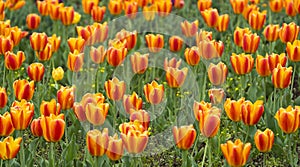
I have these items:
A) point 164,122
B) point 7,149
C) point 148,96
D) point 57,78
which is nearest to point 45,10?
point 57,78

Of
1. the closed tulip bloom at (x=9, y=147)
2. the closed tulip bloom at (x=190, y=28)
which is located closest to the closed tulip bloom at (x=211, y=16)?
the closed tulip bloom at (x=190, y=28)

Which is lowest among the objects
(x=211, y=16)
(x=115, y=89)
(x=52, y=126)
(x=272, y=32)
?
(x=52, y=126)

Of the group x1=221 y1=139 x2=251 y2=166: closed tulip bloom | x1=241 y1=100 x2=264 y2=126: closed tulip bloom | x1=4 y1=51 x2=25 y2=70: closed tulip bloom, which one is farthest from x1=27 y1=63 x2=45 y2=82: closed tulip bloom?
x1=221 y1=139 x2=251 y2=166: closed tulip bloom

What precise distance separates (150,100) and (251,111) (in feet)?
2.21

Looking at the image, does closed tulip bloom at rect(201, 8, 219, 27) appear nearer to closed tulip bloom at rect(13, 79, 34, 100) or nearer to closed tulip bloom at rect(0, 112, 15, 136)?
closed tulip bloom at rect(13, 79, 34, 100)

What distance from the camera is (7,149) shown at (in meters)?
3.81

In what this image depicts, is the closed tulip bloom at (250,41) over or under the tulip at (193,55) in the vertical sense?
over

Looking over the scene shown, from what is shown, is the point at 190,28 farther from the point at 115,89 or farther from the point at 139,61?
the point at 115,89

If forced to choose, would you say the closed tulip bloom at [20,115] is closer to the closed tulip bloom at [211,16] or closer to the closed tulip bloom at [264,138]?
the closed tulip bloom at [264,138]

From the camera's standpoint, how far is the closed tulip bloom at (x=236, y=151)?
12.0 feet

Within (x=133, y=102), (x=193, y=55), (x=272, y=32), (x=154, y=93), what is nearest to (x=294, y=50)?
(x=272, y=32)

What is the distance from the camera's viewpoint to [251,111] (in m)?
4.03

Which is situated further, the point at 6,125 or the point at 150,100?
the point at 150,100

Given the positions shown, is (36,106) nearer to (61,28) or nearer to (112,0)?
(112,0)
